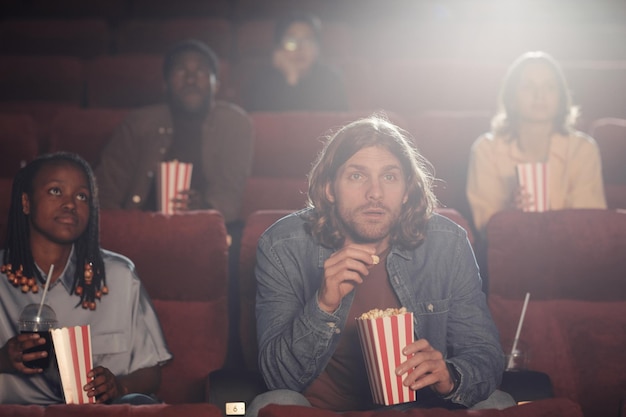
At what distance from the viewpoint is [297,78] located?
2.30 metres

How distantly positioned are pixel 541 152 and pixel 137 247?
88 cm

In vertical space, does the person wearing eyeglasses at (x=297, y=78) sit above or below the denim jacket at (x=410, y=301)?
above

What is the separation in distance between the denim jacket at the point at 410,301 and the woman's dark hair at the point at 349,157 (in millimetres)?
17

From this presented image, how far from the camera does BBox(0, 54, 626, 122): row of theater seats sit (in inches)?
92.3

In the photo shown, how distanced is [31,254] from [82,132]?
0.79 metres

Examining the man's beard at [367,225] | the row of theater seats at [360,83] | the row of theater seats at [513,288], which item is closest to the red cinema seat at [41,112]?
the row of theater seats at [360,83]

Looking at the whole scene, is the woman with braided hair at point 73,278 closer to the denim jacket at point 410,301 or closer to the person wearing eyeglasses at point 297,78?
the denim jacket at point 410,301

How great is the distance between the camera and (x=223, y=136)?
181 cm

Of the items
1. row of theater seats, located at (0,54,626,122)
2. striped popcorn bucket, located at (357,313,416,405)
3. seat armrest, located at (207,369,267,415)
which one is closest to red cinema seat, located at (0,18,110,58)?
row of theater seats, located at (0,54,626,122)

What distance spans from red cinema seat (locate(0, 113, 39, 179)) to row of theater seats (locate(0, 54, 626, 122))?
556mm

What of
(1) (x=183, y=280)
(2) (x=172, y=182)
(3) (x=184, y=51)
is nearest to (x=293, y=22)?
(3) (x=184, y=51)

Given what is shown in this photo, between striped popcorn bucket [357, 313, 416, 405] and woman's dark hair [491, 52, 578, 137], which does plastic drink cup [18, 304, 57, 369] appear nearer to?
striped popcorn bucket [357, 313, 416, 405]

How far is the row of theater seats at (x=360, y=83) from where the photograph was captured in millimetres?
2344

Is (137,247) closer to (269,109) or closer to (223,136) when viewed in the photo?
(223,136)
